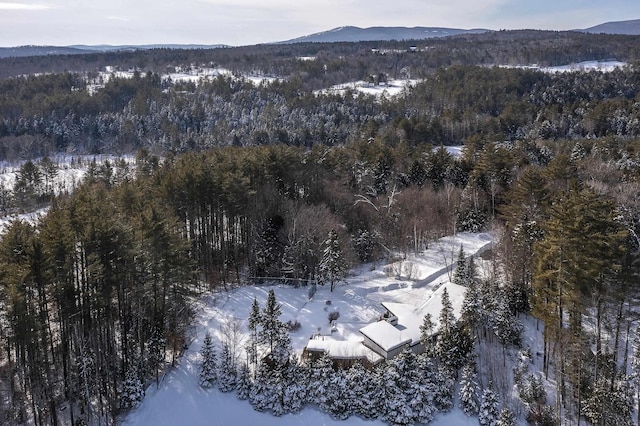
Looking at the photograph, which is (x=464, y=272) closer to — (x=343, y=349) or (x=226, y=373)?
(x=343, y=349)

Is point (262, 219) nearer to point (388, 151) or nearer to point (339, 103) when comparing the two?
point (388, 151)

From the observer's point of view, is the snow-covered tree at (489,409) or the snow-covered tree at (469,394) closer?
the snow-covered tree at (489,409)

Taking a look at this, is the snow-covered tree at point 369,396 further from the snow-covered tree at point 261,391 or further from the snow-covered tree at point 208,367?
the snow-covered tree at point 208,367

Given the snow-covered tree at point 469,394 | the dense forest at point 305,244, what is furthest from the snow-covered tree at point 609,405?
the snow-covered tree at point 469,394

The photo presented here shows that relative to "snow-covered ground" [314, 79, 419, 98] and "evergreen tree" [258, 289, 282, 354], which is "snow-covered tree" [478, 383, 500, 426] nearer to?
"evergreen tree" [258, 289, 282, 354]

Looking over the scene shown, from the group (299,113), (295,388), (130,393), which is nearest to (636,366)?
(295,388)

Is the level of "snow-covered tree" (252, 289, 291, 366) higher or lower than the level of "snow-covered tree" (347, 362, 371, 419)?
higher

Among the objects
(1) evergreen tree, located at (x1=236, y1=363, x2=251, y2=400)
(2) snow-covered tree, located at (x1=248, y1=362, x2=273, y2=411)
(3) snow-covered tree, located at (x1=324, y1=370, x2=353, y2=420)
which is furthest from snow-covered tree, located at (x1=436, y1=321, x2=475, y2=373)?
(1) evergreen tree, located at (x1=236, y1=363, x2=251, y2=400)

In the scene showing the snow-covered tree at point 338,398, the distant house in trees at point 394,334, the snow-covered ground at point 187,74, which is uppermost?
the snow-covered ground at point 187,74

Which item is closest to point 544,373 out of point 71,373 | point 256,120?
point 71,373
